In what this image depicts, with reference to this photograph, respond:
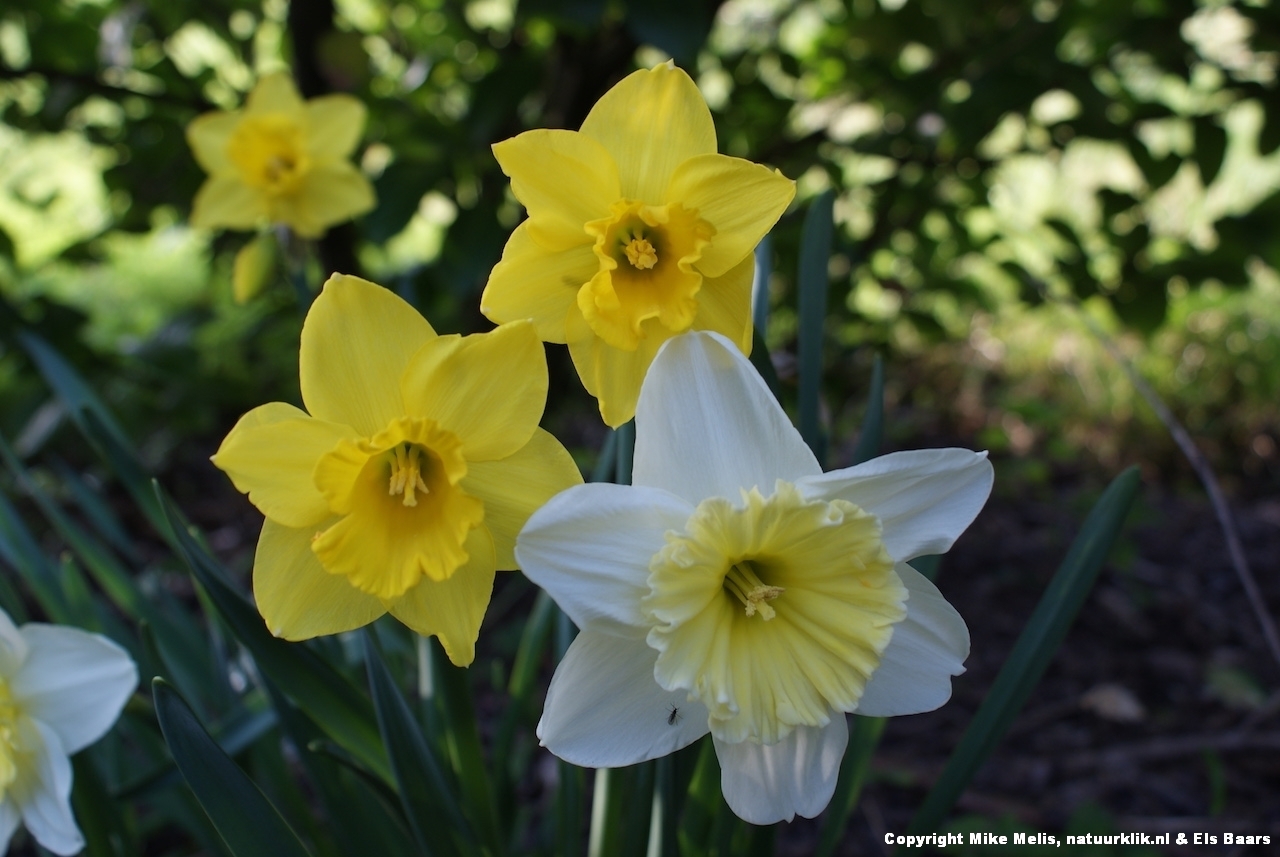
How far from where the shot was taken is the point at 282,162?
1407mm

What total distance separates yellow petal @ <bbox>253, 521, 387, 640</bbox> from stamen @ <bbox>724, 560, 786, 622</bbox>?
29cm

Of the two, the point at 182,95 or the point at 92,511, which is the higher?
the point at 182,95

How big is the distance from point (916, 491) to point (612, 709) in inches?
11.4

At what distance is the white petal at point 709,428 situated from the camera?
26.9 inches

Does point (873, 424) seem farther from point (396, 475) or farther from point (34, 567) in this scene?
point (34, 567)

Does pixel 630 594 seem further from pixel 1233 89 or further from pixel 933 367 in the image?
pixel 933 367

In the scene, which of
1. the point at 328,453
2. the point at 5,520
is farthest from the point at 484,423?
the point at 5,520

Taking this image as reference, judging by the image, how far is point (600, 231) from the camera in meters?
0.74

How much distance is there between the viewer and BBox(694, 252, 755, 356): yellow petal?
0.77 meters

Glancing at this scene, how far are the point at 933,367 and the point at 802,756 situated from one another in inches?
115

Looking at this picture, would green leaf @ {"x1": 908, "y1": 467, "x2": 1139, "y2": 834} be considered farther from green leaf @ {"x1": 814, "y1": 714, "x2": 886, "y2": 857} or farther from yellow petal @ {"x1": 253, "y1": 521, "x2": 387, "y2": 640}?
yellow petal @ {"x1": 253, "y1": 521, "x2": 387, "y2": 640}

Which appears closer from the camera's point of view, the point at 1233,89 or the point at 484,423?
the point at 484,423

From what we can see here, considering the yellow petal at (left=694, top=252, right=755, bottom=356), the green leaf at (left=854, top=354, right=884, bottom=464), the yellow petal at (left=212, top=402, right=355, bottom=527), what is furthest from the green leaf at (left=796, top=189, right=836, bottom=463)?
the yellow petal at (left=212, top=402, right=355, bottom=527)

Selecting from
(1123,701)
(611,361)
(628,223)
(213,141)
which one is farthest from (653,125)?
(1123,701)
